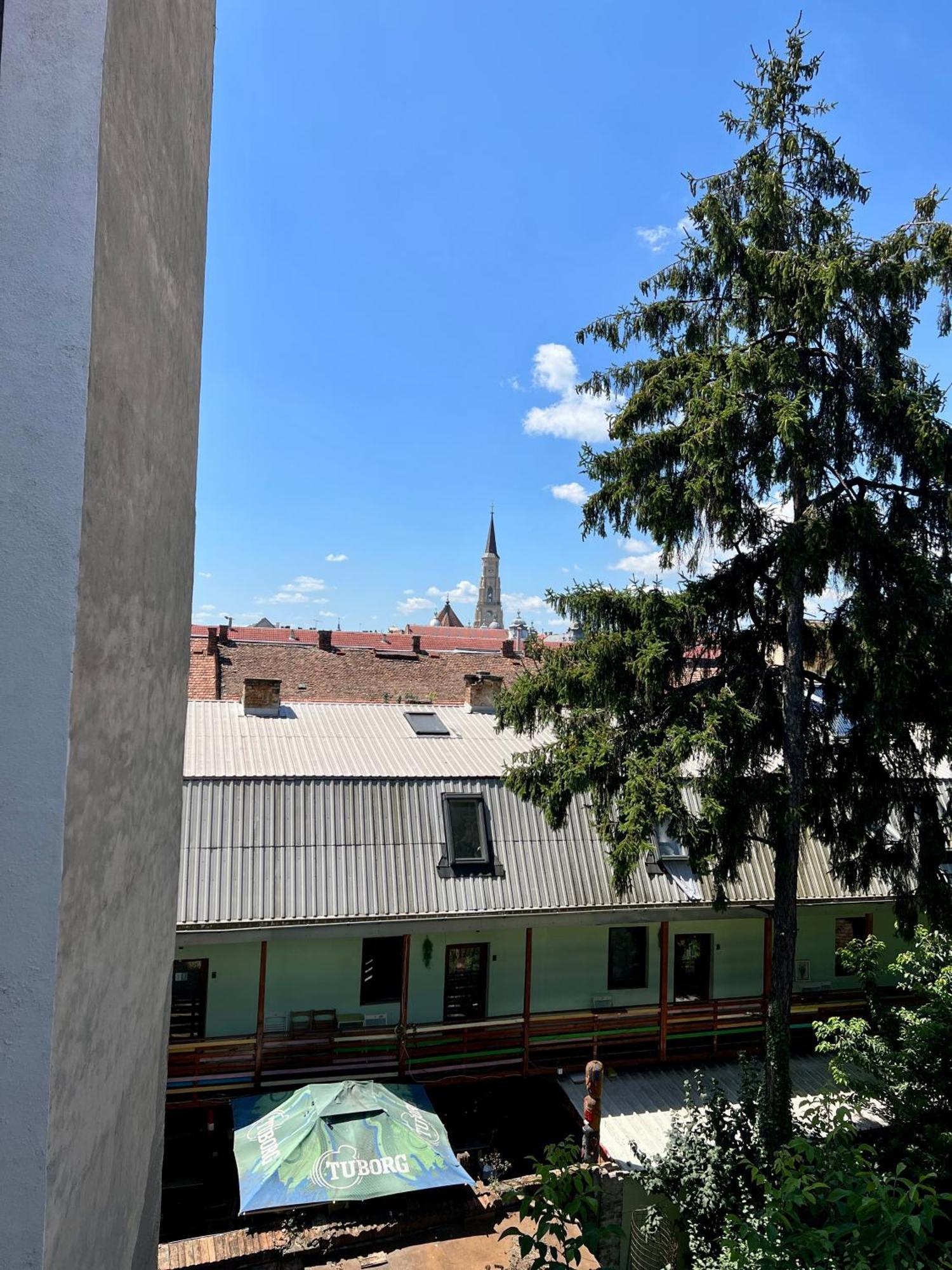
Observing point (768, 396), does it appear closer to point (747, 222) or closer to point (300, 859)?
point (747, 222)

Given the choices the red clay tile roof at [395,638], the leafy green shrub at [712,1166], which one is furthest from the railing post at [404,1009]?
the red clay tile roof at [395,638]

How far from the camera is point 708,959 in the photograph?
40.2 ft

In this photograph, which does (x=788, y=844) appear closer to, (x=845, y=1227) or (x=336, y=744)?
(x=845, y=1227)

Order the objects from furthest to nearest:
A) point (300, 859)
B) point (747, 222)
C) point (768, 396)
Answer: point (300, 859), point (747, 222), point (768, 396)

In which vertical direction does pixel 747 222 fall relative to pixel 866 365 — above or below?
above

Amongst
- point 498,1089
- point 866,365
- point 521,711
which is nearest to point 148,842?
point 521,711

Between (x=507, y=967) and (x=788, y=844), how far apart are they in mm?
4879

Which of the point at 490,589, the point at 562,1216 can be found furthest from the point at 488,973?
the point at 490,589

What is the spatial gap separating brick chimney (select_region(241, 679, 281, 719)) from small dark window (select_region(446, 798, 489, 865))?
13.5ft

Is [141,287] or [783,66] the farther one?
[783,66]

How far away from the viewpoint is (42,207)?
2043mm

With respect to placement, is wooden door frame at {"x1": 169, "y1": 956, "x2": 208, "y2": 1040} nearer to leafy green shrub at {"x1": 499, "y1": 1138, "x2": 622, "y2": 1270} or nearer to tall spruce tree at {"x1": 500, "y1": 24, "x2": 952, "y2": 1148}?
tall spruce tree at {"x1": 500, "y1": 24, "x2": 952, "y2": 1148}

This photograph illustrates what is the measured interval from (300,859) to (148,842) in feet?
25.2

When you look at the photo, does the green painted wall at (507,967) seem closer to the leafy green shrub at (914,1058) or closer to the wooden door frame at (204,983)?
the wooden door frame at (204,983)
